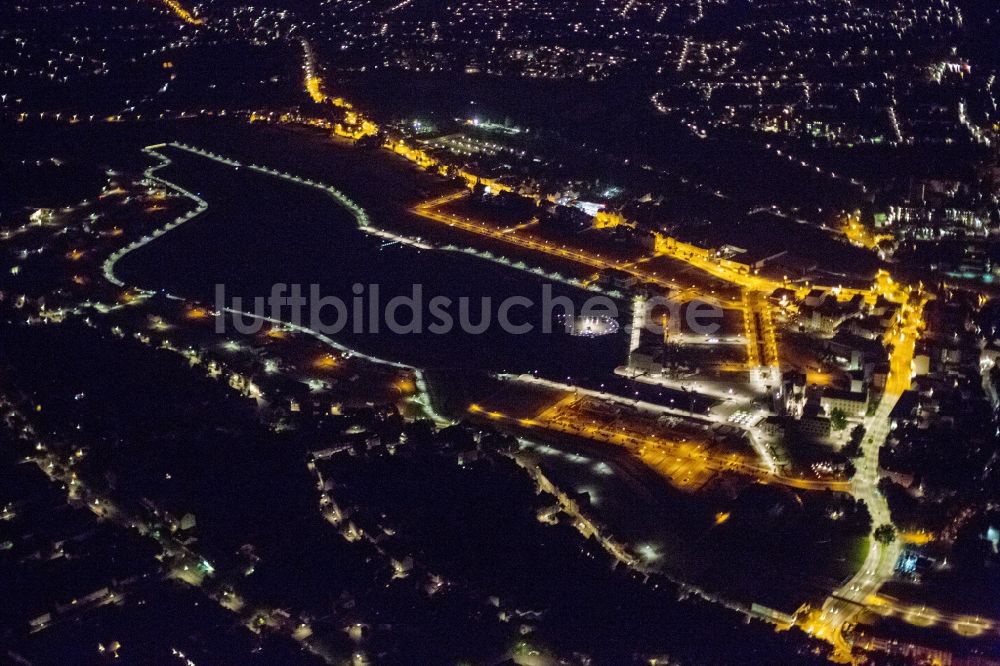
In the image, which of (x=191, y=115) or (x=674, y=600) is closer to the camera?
(x=674, y=600)

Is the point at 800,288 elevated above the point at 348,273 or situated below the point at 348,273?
above

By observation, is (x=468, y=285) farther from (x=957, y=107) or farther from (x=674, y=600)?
(x=957, y=107)

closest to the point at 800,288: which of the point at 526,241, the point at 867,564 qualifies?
the point at 526,241

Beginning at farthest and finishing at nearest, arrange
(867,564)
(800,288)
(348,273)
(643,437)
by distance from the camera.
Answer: (348,273) < (800,288) < (643,437) < (867,564)

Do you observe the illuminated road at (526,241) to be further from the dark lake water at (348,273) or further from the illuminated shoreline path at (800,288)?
the dark lake water at (348,273)

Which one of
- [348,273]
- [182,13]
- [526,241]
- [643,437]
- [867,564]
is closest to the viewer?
[867,564]

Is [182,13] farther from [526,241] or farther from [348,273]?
[348,273]

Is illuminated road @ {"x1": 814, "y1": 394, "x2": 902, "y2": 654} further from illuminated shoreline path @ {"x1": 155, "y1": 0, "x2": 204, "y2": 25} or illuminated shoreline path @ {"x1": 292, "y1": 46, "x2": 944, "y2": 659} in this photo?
illuminated shoreline path @ {"x1": 155, "y1": 0, "x2": 204, "y2": 25}

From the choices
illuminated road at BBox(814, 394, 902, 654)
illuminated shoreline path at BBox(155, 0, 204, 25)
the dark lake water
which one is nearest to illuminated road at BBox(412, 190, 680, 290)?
the dark lake water

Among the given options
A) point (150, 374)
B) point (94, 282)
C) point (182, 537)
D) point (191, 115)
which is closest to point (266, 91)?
point (191, 115)
